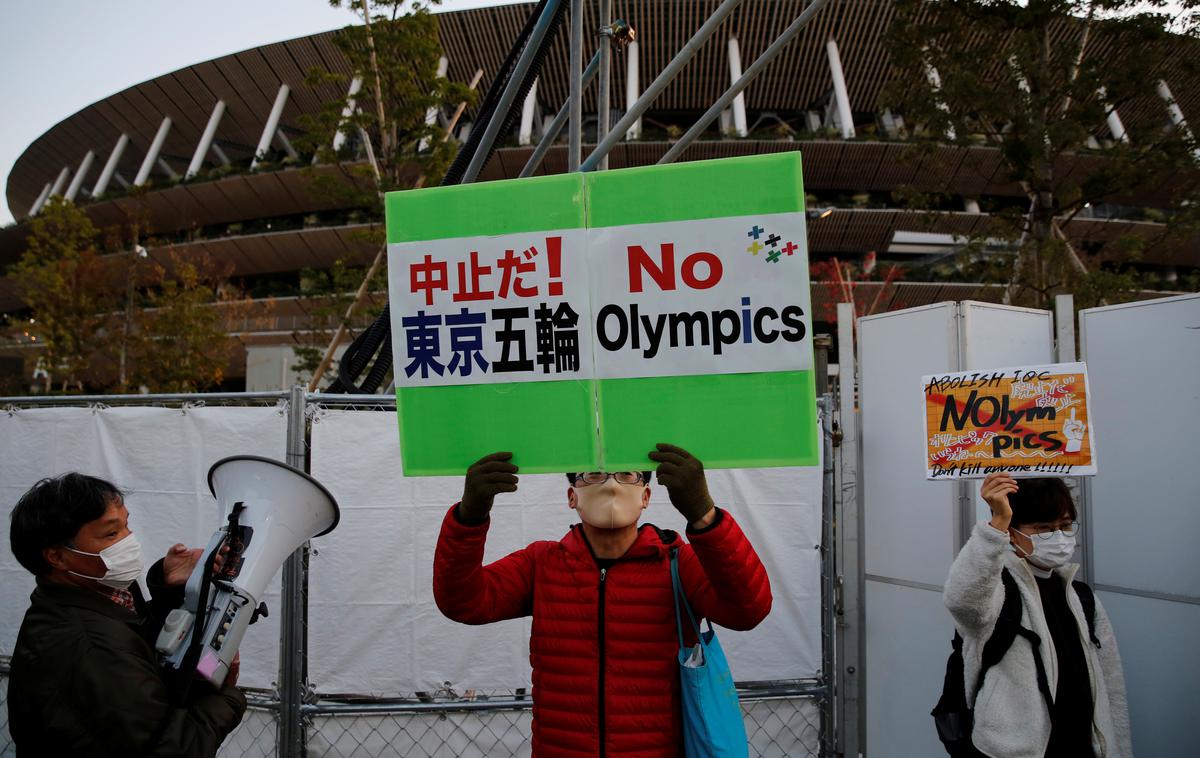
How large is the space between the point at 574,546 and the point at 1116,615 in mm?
2832

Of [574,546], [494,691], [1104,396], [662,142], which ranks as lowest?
[494,691]

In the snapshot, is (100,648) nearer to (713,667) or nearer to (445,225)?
(445,225)

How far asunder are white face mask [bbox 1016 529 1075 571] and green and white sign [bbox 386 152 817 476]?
4.71ft

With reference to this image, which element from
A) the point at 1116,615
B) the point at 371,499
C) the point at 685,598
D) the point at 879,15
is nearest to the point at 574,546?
the point at 685,598

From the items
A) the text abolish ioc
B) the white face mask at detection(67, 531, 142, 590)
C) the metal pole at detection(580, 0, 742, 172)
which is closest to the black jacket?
the white face mask at detection(67, 531, 142, 590)

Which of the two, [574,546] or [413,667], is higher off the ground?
[574,546]

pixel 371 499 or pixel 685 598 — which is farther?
pixel 371 499

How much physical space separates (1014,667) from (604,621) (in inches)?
59.7

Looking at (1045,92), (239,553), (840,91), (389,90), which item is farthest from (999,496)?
(840,91)

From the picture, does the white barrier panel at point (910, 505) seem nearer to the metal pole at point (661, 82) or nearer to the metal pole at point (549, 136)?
the metal pole at point (661, 82)

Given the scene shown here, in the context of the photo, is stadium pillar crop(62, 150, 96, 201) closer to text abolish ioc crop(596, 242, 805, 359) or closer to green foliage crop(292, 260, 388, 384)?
green foliage crop(292, 260, 388, 384)

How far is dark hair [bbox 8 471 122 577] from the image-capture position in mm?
2174

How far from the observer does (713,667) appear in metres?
2.33

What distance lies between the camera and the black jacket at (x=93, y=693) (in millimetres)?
1878
